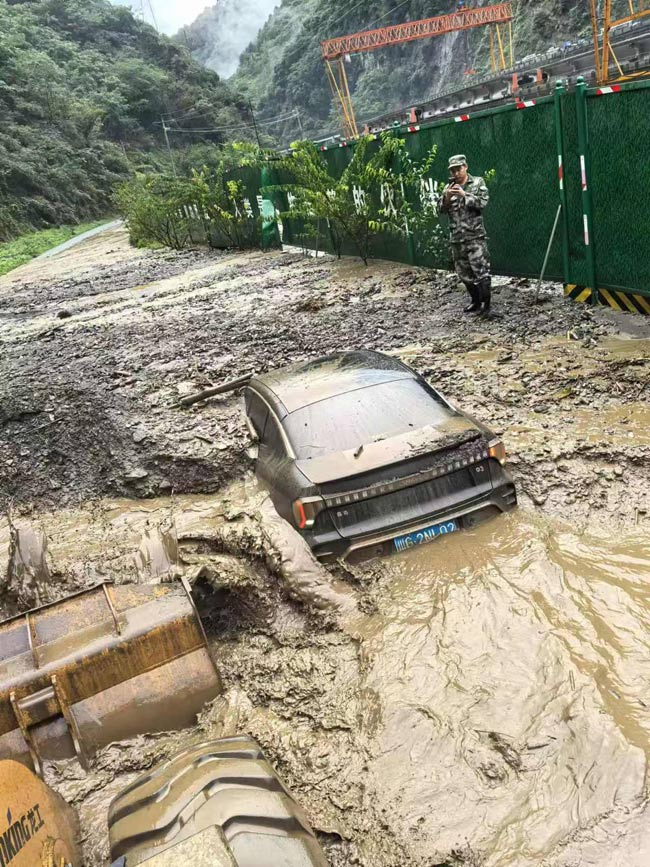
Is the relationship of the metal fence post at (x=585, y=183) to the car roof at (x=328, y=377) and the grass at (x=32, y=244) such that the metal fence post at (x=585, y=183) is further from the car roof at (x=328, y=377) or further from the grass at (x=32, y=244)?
the grass at (x=32, y=244)

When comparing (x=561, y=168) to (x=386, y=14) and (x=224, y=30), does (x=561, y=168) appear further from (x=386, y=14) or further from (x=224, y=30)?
(x=224, y=30)

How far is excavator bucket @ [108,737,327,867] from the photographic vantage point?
83.0 inches

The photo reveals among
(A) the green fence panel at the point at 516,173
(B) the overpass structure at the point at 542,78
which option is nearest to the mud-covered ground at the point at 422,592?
(A) the green fence panel at the point at 516,173

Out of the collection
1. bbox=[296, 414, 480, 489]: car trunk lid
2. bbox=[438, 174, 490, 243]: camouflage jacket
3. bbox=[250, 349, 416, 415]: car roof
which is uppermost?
bbox=[438, 174, 490, 243]: camouflage jacket

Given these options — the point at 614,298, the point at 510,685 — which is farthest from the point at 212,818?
the point at 614,298

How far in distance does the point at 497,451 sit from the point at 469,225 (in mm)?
5746

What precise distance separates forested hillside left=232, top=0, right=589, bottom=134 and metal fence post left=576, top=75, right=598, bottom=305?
165ft

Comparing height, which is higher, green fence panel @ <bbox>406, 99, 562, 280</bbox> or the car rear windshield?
green fence panel @ <bbox>406, 99, 562, 280</bbox>

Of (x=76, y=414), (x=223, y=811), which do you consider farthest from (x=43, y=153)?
(x=223, y=811)

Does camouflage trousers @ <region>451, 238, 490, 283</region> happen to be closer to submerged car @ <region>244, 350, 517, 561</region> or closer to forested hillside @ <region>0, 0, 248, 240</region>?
submerged car @ <region>244, 350, 517, 561</region>

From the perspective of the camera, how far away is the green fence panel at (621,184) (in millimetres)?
8102

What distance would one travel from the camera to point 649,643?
369 cm

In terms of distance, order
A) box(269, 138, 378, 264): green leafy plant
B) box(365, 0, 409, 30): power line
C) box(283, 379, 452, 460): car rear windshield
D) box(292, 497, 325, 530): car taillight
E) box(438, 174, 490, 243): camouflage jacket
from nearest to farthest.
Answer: box(292, 497, 325, 530): car taillight < box(283, 379, 452, 460): car rear windshield < box(438, 174, 490, 243): camouflage jacket < box(269, 138, 378, 264): green leafy plant < box(365, 0, 409, 30): power line

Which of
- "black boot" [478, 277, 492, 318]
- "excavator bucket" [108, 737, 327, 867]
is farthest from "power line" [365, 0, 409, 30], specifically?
"excavator bucket" [108, 737, 327, 867]
